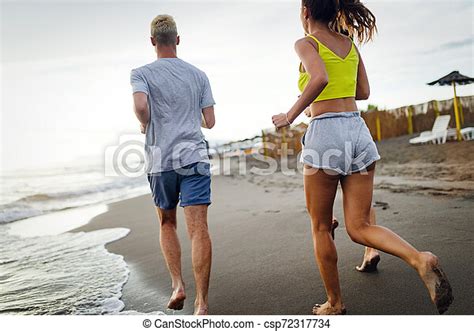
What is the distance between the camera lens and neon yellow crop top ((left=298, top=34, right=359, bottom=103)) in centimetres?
164

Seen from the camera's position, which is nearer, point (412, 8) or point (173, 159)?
point (173, 159)

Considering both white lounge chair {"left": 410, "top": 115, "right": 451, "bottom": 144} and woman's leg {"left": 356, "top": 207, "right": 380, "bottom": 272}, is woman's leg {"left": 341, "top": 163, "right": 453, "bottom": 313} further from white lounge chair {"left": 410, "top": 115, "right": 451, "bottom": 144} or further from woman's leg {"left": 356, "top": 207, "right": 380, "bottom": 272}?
white lounge chair {"left": 410, "top": 115, "right": 451, "bottom": 144}

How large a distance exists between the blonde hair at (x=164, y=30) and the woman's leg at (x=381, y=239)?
0.98 m

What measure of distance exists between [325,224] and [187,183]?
1.99 ft

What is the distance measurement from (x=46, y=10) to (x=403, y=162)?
579 cm

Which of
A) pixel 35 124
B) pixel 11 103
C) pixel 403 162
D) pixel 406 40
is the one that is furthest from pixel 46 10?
pixel 403 162

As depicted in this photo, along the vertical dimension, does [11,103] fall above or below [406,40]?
below

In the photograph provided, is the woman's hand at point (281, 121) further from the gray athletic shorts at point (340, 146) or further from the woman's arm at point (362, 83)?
the woman's arm at point (362, 83)

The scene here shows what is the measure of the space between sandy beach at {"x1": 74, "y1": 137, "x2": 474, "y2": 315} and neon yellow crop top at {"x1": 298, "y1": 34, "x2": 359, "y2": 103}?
0.86 m

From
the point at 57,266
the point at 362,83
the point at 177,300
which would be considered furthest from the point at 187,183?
the point at 57,266

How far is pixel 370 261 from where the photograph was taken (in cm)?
211
